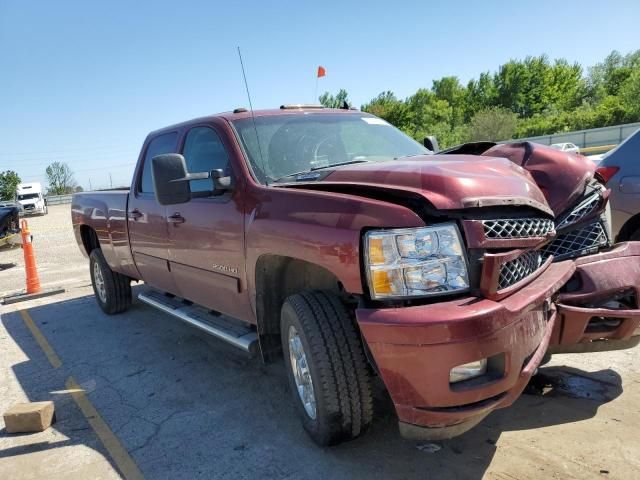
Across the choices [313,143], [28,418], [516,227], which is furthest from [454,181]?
[28,418]

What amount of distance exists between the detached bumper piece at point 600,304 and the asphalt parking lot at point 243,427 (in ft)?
1.77

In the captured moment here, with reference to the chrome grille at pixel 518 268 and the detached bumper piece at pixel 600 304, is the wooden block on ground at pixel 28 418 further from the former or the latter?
the detached bumper piece at pixel 600 304

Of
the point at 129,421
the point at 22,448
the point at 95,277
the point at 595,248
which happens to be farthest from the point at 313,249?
the point at 95,277

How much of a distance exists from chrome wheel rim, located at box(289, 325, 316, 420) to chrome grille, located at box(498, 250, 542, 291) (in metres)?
1.15

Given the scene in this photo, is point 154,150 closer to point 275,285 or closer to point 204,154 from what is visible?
point 204,154

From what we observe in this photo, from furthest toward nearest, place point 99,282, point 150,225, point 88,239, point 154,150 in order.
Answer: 1. point 88,239
2. point 99,282
3. point 154,150
4. point 150,225

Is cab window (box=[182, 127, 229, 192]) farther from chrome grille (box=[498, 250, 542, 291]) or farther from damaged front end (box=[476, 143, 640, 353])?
chrome grille (box=[498, 250, 542, 291])

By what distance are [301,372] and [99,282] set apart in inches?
181

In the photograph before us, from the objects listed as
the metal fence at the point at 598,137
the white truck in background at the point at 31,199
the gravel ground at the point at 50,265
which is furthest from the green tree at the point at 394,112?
the gravel ground at the point at 50,265

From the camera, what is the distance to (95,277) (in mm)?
6918

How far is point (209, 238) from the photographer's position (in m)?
3.85

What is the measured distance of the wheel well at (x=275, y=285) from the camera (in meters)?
3.30

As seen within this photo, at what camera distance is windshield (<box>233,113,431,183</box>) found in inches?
146

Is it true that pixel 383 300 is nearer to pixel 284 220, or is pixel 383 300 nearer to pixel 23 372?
pixel 284 220
